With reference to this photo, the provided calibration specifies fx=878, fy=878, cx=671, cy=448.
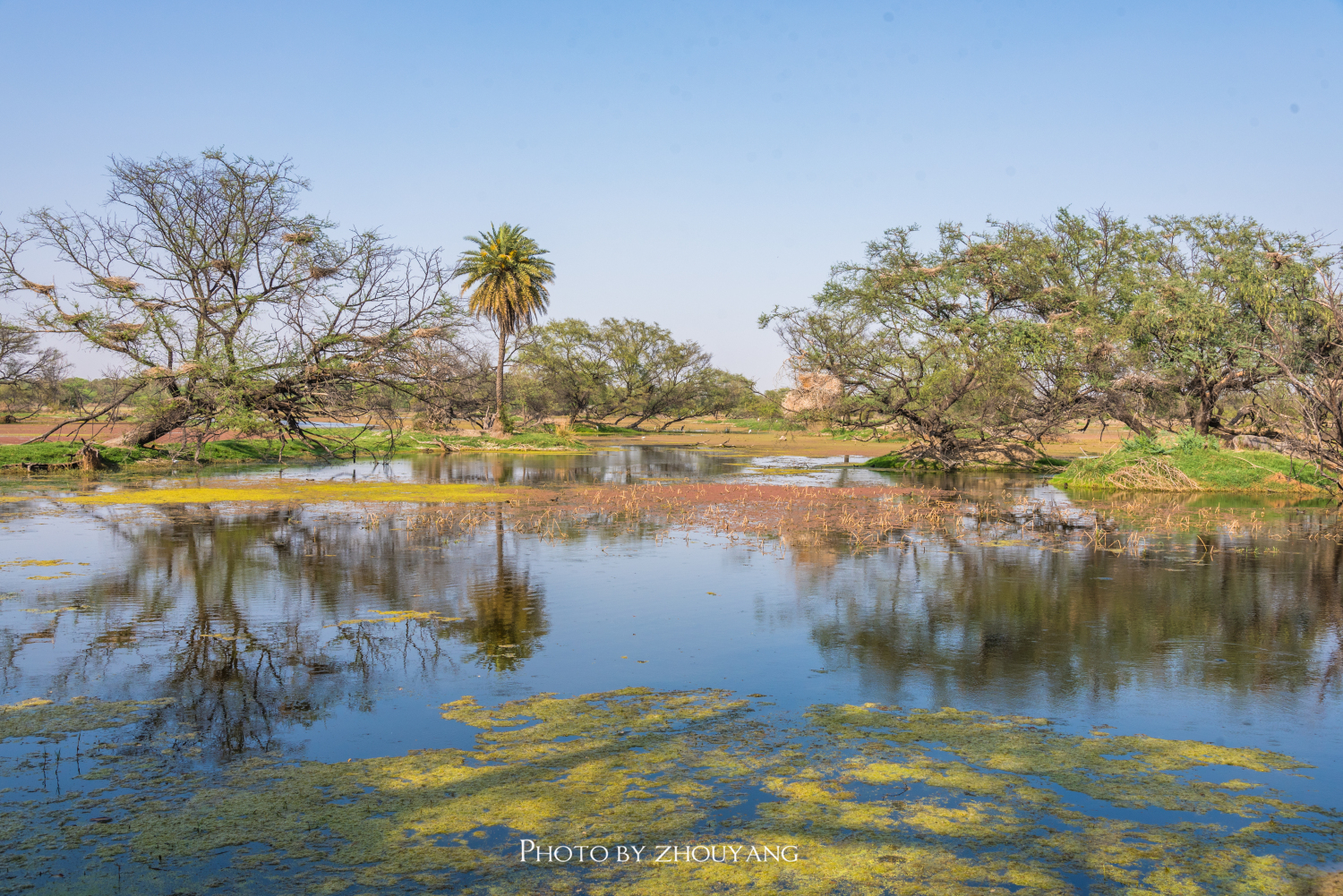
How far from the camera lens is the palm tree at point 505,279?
59.6 metres

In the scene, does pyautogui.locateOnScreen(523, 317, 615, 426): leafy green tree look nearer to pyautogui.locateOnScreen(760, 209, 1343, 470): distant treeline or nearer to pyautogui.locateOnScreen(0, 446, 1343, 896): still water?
pyautogui.locateOnScreen(760, 209, 1343, 470): distant treeline

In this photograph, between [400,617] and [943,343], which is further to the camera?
[943,343]

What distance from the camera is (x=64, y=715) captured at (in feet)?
21.5

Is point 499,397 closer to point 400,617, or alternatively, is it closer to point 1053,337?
point 1053,337

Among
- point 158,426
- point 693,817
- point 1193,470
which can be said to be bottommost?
point 693,817

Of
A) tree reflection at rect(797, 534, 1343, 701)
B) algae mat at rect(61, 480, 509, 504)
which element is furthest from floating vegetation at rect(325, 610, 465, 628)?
algae mat at rect(61, 480, 509, 504)

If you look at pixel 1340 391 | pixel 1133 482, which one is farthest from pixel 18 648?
pixel 1133 482

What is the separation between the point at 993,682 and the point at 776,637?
7.76 ft

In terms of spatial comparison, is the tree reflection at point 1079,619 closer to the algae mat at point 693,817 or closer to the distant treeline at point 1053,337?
the algae mat at point 693,817

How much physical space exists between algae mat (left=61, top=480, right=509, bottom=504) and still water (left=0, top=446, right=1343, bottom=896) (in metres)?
5.24

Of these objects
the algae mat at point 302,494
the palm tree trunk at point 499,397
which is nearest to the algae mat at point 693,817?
the algae mat at point 302,494

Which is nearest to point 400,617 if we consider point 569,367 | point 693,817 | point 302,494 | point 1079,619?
point 693,817

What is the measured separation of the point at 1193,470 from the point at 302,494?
26787mm

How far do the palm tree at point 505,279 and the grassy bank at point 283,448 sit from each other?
25.3 feet
